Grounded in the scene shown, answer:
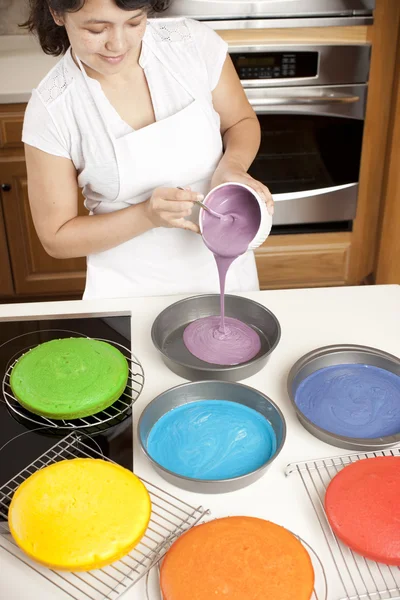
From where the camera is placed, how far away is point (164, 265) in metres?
1.51

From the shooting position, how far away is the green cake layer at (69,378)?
1.05 m

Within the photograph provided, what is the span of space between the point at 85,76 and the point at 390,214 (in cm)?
161

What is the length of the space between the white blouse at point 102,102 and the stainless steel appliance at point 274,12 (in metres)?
0.84

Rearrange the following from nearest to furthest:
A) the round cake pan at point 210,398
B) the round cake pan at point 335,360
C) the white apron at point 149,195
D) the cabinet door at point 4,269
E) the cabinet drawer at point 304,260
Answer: the round cake pan at point 210,398, the round cake pan at point 335,360, the white apron at point 149,195, the cabinet door at point 4,269, the cabinet drawer at point 304,260

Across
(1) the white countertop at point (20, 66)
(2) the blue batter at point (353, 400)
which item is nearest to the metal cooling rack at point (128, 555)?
(2) the blue batter at point (353, 400)

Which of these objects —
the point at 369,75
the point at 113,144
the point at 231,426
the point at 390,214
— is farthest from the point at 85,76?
the point at 390,214

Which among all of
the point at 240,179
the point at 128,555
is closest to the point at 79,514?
the point at 128,555

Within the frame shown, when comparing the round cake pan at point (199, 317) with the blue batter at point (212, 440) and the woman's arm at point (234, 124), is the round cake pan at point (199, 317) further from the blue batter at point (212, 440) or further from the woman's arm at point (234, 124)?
the woman's arm at point (234, 124)

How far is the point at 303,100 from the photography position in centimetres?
240

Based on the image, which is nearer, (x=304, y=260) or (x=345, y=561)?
(x=345, y=561)

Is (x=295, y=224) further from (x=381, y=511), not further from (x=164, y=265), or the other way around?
(x=381, y=511)

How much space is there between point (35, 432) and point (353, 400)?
1.76 ft

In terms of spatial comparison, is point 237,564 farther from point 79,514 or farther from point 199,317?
point 199,317

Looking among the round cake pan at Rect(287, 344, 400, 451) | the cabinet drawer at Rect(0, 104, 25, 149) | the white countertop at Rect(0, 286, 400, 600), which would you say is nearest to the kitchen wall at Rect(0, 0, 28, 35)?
the cabinet drawer at Rect(0, 104, 25, 149)
